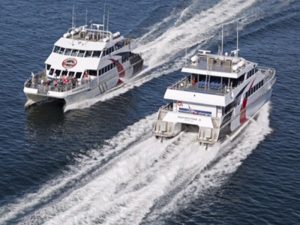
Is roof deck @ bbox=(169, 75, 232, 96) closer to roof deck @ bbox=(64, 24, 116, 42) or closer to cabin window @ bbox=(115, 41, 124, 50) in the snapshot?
roof deck @ bbox=(64, 24, 116, 42)

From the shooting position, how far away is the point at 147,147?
3253 inches

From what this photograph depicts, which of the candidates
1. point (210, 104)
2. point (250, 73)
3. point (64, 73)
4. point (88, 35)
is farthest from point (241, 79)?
point (88, 35)

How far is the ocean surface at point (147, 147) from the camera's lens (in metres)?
70.6

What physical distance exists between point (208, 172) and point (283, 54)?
4083 cm

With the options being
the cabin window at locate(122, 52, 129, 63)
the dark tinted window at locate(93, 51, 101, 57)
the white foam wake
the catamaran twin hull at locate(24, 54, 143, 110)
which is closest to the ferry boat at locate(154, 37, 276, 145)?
the catamaran twin hull at locate(24, 54, 143, 110)

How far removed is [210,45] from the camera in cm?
11719

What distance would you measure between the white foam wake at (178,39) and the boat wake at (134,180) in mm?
18149

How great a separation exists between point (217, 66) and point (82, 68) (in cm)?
1886

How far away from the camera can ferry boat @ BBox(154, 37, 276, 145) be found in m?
83.6

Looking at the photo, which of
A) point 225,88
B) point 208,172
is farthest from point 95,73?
point 208,172

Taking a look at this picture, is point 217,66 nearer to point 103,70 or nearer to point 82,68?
point 103,70

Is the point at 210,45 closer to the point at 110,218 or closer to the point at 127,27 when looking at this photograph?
the point at 127,27

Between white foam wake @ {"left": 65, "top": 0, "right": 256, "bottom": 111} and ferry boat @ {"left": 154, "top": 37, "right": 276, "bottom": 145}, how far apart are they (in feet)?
53.6

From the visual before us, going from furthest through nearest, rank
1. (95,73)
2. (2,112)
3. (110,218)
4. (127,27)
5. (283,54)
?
(127,27)
(283,54)
(95,73)
(2,112)
(110,218)
